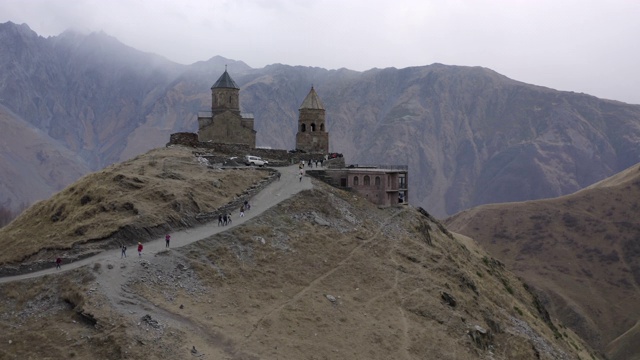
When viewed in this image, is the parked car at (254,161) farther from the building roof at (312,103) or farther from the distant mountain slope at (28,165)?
the distant mountain slope at (28,165)

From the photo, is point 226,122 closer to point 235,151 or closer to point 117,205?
point 235,151

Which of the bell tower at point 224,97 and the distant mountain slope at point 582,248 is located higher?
the bell tower at point 224,97

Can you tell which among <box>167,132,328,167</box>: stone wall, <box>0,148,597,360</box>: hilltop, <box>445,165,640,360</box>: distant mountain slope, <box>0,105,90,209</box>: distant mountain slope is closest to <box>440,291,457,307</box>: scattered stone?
<box>0,148,597,360</box>: hilltop

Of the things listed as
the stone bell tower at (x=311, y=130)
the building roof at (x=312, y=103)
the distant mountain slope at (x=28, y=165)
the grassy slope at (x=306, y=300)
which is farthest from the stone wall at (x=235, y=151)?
the distant mountain slope at (x=28, y=165)

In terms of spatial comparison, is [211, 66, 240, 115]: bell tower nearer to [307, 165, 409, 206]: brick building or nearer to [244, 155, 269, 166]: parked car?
[244, 155, 269, 166]: parked car

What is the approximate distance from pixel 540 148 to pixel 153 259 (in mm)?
179486

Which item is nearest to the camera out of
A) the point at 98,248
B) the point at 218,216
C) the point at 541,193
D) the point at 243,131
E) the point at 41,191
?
the point at 98,248

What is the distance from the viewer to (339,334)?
3203cm

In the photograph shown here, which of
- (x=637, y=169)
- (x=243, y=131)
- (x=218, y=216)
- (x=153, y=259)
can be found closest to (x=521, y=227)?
(x=637, y=169)

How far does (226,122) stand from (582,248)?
71.6 metres

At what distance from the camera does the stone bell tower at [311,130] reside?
64.1 meters

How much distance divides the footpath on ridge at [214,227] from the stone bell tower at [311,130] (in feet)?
33.4

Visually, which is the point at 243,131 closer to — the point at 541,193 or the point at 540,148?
the point at 541,193

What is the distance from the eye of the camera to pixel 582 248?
4355 inches
